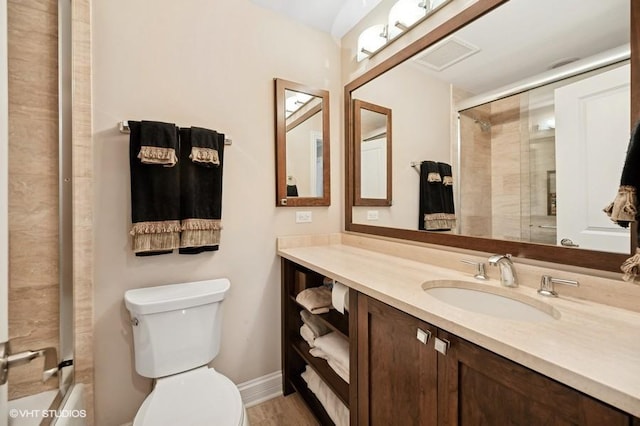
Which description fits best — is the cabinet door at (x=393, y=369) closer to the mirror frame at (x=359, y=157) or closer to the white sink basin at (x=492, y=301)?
the white sink basin at (x=492, y=301)

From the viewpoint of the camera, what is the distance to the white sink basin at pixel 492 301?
928 mm

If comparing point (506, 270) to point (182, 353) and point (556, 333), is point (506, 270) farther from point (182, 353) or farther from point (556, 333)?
point (182, 353)

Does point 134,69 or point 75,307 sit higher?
point 134,69

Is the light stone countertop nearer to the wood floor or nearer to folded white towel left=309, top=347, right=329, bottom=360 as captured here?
folded white towel left=309, top=347, right=329, bottom=360

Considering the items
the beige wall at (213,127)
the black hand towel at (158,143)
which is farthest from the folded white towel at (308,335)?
the black hand towel at (158,143)

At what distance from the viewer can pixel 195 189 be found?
57.2 inches

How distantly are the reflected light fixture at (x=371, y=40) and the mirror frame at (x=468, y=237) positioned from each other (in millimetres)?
118

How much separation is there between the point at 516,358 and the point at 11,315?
69.1 inches

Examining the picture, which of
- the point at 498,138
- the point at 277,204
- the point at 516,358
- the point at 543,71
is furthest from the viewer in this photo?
the point at 277,204

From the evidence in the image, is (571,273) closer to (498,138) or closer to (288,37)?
(498,138)

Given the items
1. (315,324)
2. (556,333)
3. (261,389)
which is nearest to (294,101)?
(315,324)

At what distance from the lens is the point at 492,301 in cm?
107

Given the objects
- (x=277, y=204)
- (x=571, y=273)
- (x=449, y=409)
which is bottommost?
(x=449, y=409)

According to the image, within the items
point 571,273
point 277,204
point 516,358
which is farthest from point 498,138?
point 277,204
